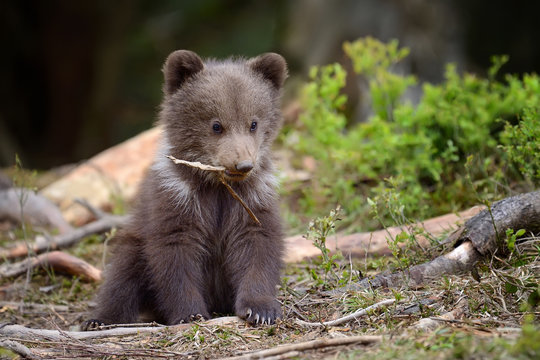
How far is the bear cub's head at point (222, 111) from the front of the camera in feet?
14.8

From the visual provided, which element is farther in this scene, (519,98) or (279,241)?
(519,98)

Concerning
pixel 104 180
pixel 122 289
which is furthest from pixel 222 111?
pixel 104 180

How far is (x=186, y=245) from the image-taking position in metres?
4.52

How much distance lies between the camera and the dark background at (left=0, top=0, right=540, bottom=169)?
10008 mm

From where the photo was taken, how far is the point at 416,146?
6.50m

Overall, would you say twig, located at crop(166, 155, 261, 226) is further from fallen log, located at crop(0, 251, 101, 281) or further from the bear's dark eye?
fallen log, located at crop(0, 251, 101, 281)

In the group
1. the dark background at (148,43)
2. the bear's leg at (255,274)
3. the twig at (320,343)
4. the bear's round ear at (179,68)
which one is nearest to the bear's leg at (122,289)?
the bear's leg at (255,274)

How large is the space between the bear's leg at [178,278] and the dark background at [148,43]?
21.2 feet

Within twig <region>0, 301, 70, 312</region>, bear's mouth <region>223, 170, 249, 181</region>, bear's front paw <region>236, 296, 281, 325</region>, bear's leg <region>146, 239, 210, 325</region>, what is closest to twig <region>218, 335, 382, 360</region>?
bear's front paw <region>236, 296, 281, 325</region>

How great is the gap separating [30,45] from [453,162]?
12153 mm

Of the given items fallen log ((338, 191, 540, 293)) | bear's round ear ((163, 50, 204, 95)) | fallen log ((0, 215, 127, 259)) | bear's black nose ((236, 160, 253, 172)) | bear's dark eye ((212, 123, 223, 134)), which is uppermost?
bear's round ear ((163, 50, 204, 95))

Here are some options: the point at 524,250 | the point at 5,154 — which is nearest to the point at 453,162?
the point at 524,250

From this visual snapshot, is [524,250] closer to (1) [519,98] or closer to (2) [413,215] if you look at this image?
(2) [413,215]

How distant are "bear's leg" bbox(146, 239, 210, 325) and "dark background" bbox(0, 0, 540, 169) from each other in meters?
6.46
